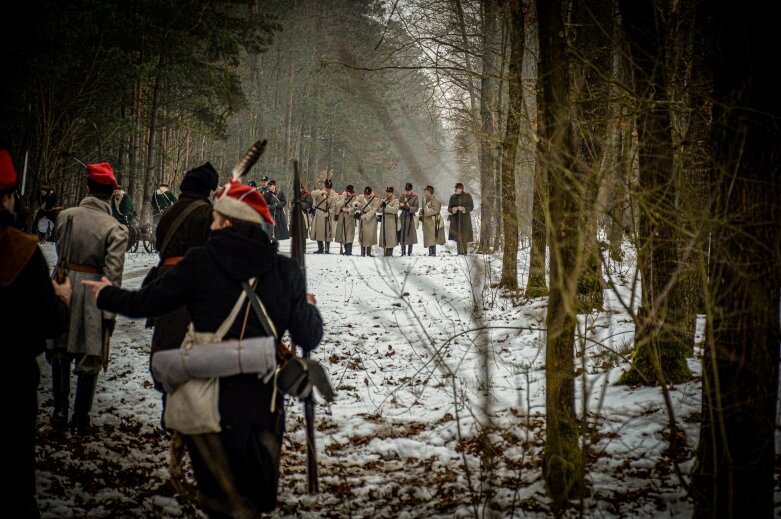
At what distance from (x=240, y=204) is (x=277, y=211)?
63.0 ft

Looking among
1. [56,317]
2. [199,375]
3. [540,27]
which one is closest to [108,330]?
[56,317]

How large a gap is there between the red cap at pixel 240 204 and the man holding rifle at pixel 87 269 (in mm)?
2236

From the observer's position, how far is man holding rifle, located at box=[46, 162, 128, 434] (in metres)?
4.75

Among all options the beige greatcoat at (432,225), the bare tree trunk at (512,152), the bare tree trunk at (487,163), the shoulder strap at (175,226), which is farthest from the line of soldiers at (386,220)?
the shoulder strap at (175,226)

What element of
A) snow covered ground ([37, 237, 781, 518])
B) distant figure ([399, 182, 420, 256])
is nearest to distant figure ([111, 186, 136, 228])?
snow covered ground ([37, 237, 781, 518])

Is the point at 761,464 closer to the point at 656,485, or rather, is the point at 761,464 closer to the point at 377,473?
the point at 656,485

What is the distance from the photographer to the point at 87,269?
481cm

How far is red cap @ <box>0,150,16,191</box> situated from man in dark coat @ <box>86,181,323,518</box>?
665mm

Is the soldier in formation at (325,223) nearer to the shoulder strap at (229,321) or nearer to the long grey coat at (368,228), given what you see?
the long grey coat at (368,228)

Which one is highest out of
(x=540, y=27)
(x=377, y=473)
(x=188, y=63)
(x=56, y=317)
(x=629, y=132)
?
(x=188, y=63)

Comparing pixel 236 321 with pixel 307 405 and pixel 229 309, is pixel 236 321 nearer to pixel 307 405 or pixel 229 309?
pixel 229 309

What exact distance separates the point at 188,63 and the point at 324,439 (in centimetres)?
1899

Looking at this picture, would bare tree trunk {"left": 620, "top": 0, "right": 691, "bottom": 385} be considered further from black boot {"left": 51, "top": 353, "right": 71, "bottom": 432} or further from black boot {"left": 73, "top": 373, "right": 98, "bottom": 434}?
black boot {"left": 51, "top": 353, "right": 71, "bottom": 432}

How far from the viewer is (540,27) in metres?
3.68
